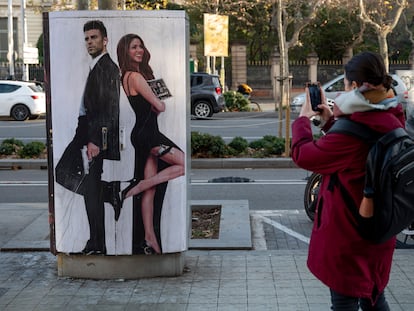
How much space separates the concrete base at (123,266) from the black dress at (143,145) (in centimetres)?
17

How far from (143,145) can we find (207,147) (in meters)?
8.43

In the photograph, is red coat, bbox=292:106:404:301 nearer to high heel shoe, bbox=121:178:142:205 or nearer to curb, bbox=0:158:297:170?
high heel shoe, bbox=121:178:142:205

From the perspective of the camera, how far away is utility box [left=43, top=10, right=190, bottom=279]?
5.84 m

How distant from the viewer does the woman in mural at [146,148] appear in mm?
5836

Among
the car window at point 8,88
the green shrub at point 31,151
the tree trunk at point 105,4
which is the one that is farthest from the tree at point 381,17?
the tree trunk at point 105,4

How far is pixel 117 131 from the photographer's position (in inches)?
233

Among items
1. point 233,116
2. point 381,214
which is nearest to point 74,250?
point 381,214

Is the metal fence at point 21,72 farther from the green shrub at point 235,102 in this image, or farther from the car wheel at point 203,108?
the car wheel at point 203,108

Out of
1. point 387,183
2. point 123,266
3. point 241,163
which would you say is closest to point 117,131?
point 123,266

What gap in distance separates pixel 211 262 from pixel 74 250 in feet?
4.36

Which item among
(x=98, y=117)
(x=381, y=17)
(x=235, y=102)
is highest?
(x=381, y=17)

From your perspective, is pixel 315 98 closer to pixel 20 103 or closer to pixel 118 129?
pixel 118 129

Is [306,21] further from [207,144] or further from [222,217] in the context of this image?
[222,217]

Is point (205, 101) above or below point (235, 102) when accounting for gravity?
above
